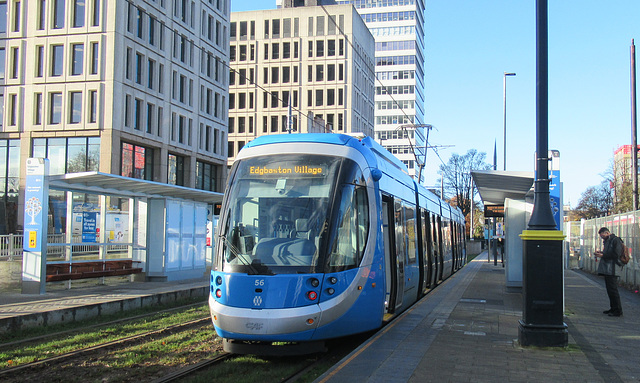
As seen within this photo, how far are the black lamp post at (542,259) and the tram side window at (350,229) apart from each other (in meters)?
2.23

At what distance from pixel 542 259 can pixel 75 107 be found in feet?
121

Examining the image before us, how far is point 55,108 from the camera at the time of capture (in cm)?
4006

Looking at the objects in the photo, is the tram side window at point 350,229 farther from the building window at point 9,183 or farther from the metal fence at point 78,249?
the building window at point 9,183

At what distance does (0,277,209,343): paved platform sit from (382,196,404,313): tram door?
21.1 feet

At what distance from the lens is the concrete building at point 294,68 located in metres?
69.5

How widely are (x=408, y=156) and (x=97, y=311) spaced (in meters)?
100.0

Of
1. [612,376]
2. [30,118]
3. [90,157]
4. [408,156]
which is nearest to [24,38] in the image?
[30,118]

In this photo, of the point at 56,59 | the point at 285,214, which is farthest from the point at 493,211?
the point at 56,59

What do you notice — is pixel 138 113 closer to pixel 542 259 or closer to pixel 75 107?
pixel 75 107

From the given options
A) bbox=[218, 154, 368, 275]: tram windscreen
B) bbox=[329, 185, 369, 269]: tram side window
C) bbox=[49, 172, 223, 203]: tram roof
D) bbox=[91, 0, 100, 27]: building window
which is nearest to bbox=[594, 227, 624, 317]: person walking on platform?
bbox=[329, 185, 369, 269]: tram side window

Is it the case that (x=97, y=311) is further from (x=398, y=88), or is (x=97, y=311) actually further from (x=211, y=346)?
(x=398, y=88)

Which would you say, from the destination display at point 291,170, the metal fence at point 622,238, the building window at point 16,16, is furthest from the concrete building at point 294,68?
the destination display at point 291,170

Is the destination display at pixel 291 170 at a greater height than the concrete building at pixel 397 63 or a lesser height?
lesser

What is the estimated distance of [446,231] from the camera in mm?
22172
